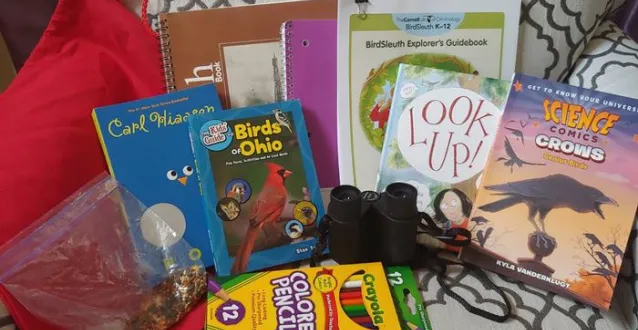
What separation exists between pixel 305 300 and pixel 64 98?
0.51 m

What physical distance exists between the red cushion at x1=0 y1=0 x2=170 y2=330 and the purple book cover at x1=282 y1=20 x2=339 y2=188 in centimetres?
24

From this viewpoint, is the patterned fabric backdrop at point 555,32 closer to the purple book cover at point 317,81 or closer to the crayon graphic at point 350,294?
the purple book cover at point 317,81

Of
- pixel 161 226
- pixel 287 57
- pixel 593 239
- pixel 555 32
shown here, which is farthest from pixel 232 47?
pixel 593 239

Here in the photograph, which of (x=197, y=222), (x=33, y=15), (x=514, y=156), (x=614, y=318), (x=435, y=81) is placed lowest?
(x=614, y=318)

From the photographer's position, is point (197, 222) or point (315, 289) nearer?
point (315, 289)

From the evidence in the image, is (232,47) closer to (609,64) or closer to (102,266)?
(102,266)

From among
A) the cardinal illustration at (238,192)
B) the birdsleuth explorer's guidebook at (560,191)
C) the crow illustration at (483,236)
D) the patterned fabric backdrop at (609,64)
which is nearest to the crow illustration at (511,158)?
the birdsleuth explorer's guidebook at (560,191)

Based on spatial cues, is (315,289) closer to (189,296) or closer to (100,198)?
(189,296)

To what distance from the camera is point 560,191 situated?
2.94 feet

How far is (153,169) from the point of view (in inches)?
37.4

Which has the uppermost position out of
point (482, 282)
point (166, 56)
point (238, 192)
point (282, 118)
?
point (166, 56)

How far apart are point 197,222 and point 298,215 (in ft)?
0.57

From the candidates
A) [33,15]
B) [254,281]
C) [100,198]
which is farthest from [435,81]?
[33,15]

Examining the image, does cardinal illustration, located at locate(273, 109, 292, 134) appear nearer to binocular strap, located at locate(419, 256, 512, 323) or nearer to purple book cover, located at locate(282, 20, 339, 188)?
purple book cover, located at locate(282, 20, 339, 188)
